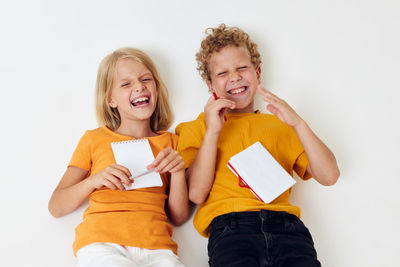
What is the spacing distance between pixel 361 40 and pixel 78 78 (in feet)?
4.35

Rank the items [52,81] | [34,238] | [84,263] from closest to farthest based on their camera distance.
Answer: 1. [84,263]
2. [34,238]
3. [52,81]

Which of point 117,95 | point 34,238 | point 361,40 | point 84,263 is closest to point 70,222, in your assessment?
point 34,238

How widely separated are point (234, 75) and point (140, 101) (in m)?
0.37

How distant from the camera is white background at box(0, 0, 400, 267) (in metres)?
1.27

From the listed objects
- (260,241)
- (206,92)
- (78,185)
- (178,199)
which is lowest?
(260,241)

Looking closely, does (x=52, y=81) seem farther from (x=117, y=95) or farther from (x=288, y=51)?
(x=288, y=51)

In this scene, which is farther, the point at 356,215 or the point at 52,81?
the point at 52,81

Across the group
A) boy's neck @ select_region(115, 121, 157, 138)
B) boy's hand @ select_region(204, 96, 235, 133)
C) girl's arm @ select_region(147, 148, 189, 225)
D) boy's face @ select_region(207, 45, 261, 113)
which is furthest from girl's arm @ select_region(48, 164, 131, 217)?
boy's face @ select_region(207, 45, 261, 113)

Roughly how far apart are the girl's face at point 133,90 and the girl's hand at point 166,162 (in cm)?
28

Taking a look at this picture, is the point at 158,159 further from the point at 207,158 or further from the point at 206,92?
the point at 206,92

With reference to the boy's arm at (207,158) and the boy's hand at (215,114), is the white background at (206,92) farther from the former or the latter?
the boy's hand at (215,114)

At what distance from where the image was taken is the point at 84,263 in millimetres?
1017

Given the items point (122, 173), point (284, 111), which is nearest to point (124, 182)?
point (122, 173)

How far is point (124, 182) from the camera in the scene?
1.07 metres
